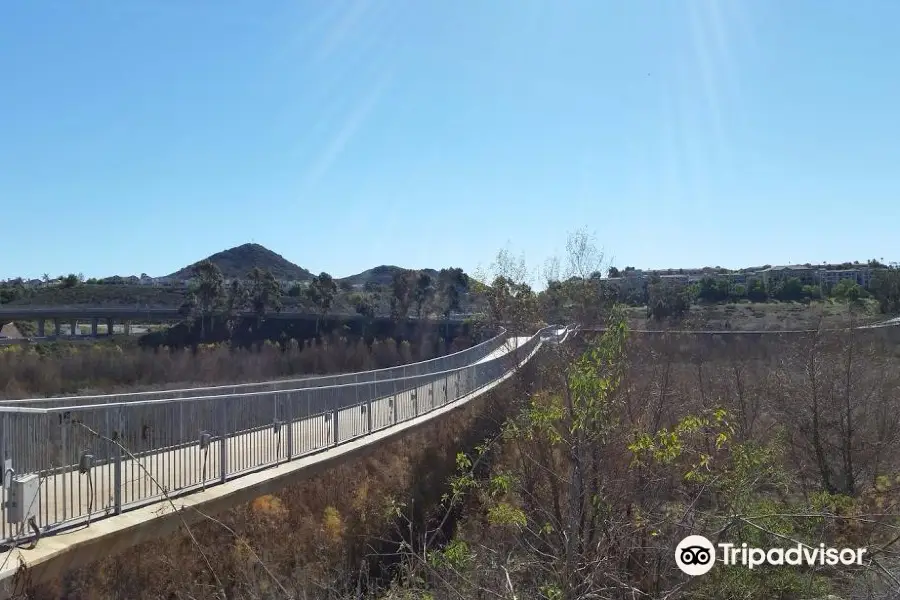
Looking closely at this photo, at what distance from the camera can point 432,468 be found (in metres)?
20.1

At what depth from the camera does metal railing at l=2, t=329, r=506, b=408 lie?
1262 centimetres

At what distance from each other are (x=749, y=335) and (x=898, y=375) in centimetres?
1863

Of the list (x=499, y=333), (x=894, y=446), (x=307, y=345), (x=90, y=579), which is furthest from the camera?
(x=307, y=345)

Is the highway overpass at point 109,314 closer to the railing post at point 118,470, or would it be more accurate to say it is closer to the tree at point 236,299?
the tree at point 236,299

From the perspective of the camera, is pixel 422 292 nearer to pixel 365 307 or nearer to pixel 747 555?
pixel 365 307

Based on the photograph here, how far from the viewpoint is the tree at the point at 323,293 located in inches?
2896

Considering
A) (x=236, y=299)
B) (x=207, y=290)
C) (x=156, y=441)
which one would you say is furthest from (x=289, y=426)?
(x=236, y=299)

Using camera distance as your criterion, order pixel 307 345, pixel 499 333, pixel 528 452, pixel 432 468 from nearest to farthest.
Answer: pixel 528 452, pixel 432 468, pixel 499 333, pixel 307 345

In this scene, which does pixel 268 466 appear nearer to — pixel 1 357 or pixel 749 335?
pixel 749 335

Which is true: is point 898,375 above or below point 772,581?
above

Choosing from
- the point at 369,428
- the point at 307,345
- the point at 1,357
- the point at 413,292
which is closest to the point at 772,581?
the point at 369,428

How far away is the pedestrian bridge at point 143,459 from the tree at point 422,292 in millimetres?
58651

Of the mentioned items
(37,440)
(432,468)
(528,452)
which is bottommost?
(432,468)

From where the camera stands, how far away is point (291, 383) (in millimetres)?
19891
